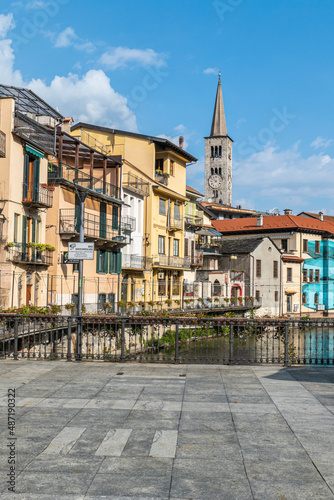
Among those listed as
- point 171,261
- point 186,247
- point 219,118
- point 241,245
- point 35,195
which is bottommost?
point 171,261

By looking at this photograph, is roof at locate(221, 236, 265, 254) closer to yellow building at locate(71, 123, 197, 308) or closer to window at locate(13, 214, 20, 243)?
yellow building at locate(71, 123, 197, 308)

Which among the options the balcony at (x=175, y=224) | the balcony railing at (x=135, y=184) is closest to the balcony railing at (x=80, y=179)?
the balcony railing at (x=135, y=184)

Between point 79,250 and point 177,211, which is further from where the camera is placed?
point 177,211

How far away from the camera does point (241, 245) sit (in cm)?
6347

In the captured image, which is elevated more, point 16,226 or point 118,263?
point 16,226

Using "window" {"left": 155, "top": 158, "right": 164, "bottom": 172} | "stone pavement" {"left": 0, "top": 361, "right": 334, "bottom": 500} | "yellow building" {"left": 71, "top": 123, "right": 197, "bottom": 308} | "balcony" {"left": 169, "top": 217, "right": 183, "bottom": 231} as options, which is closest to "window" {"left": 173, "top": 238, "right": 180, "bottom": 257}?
"yellow building" {"left": 71, "top": 123, "right": 197, "bottom": 308}

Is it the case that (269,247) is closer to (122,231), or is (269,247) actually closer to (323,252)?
(323,252)

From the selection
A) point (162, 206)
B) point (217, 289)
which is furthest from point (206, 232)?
point (162, 206)

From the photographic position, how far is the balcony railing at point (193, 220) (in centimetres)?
5523

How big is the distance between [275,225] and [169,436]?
6508 centimetres

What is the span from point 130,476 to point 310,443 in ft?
9.61

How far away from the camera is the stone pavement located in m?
6.25

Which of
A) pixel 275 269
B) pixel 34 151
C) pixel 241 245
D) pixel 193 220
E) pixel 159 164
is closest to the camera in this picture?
pixel 34 151

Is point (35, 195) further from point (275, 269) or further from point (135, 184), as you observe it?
point (275, 269)
